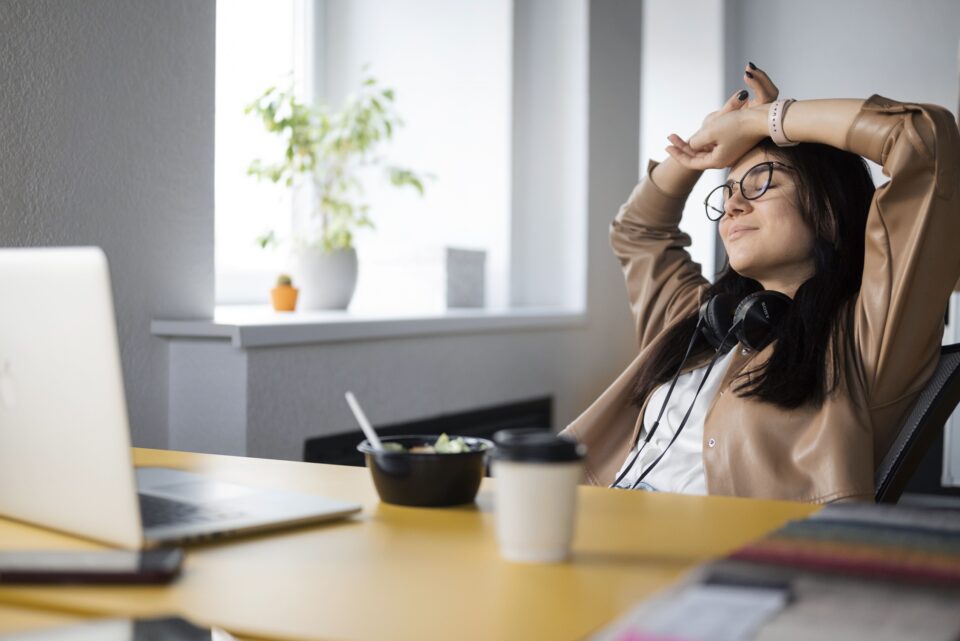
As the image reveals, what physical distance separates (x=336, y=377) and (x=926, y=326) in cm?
126

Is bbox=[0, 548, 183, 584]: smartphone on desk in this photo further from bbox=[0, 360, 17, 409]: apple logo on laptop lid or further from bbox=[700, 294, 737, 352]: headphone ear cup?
bbox=[700, 294, 737, 352]: headphone ear cup

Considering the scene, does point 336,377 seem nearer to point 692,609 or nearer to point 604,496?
point 604,496

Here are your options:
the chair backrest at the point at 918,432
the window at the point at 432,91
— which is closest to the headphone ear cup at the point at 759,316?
the chair backrest at the point at 918,432

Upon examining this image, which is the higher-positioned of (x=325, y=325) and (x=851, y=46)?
(x=851, y=46)

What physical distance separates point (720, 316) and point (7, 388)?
1.03 m

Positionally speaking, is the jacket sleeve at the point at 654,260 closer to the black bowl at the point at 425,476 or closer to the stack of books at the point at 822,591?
the black bowl at the point at 425,476

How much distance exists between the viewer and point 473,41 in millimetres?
3352

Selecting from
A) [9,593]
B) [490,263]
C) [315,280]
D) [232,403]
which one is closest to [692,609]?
[9,593]

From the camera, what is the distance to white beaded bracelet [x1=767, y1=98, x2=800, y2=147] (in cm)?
156

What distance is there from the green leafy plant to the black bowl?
176 centimetres

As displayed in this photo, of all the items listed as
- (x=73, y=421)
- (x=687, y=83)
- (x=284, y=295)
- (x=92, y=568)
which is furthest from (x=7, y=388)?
(x=687, y=83)

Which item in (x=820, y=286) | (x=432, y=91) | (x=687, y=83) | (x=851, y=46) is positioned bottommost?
(x=820, y=286)

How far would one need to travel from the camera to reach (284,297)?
257 cm

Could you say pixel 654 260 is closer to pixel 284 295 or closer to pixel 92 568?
pixel 284 295
